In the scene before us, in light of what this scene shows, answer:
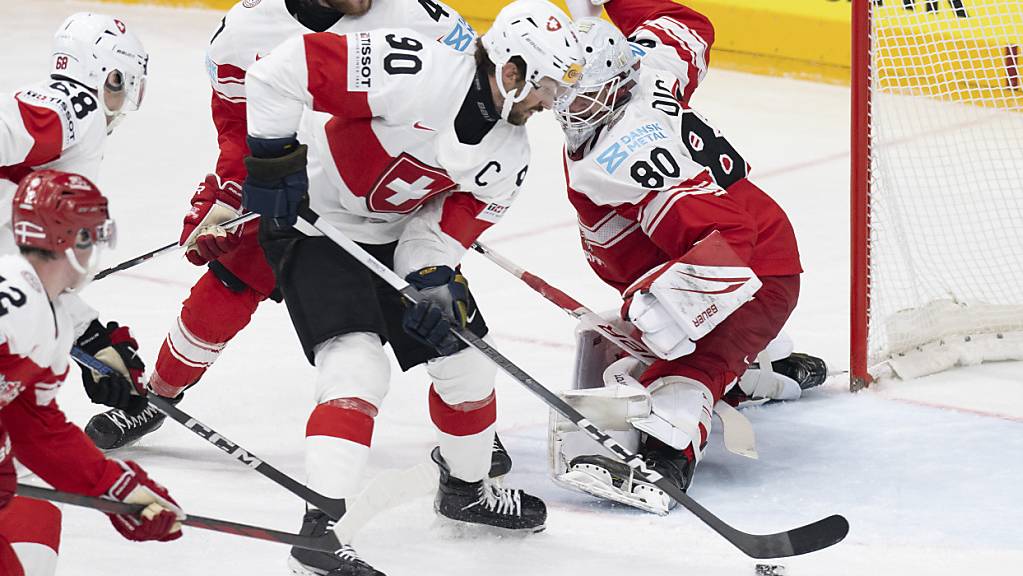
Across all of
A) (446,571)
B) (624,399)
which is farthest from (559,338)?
(446,571)

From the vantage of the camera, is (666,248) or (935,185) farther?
(935,185)

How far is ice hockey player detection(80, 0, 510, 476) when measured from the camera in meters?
3.25

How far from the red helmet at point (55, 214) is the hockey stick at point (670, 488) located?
697 mm

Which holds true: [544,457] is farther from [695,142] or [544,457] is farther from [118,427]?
[118,427]

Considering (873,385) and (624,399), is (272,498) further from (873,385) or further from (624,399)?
(873,385)

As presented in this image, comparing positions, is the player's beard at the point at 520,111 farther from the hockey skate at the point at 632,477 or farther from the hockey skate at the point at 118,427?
the hockey skate at the point at 118,427

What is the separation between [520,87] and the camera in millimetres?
2711

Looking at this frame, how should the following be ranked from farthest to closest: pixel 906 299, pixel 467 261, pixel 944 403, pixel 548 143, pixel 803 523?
pixel 548 143 → pixel 467 261 → pixel 906 299 → pixel 944 403 → pixel 803 523

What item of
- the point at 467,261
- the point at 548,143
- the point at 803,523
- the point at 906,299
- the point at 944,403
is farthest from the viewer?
the point at 548,143

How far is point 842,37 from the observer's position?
Result: 23.0 ft

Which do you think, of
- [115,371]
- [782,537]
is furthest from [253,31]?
[782,537]

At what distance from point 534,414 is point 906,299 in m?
1.12

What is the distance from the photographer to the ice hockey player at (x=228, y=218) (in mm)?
3252

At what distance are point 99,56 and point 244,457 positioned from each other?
908mm
